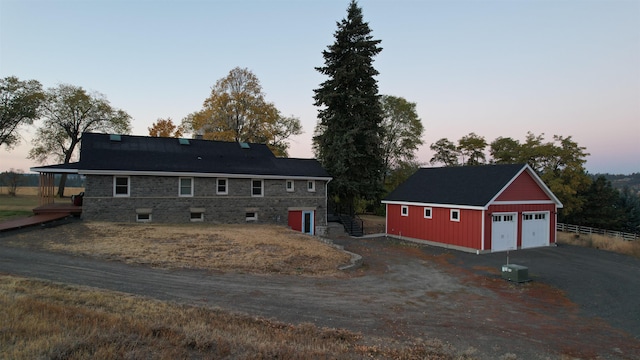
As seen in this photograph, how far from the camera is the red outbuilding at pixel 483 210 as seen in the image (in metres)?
23.7

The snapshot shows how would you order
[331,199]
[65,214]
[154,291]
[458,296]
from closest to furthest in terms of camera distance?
[154,291] < [458,296] < [65,214] < [331,199]

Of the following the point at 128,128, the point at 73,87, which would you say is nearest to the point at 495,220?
the point at 128,128

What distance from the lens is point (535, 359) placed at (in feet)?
26.3

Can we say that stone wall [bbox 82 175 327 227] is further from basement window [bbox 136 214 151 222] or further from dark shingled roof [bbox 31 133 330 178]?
dark shingled roof [bbox 31 133 330 178]

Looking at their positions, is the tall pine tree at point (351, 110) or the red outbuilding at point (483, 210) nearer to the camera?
the red outbuilding at point (483, 210)

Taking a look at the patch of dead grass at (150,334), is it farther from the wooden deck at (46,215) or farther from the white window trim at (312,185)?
the white window trim at (312,185)

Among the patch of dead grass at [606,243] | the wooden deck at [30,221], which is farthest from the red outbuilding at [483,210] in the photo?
the wooden deck at [30,221]

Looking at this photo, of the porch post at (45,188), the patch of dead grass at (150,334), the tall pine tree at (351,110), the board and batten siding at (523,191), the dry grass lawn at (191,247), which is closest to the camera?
the patch of dead grass at (150,334)

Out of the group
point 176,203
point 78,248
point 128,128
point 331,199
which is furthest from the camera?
point 128,128

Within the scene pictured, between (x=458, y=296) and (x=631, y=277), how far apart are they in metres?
10.1

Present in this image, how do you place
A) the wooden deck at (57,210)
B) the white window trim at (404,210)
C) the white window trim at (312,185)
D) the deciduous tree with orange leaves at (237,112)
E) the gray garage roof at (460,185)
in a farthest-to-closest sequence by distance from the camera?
1. the deciduous tree with orange leaves at (237,112)
2. the white window trim at (312,185)
3. the white window trim at (404,210)
4. the gray garage roof at (460,185)
5. the wooden deck at (57,210)

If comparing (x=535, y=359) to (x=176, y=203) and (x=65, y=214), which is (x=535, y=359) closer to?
(x=176, y=203)

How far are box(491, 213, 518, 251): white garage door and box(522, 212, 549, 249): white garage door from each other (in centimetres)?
106

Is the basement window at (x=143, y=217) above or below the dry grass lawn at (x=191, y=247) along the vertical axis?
above
